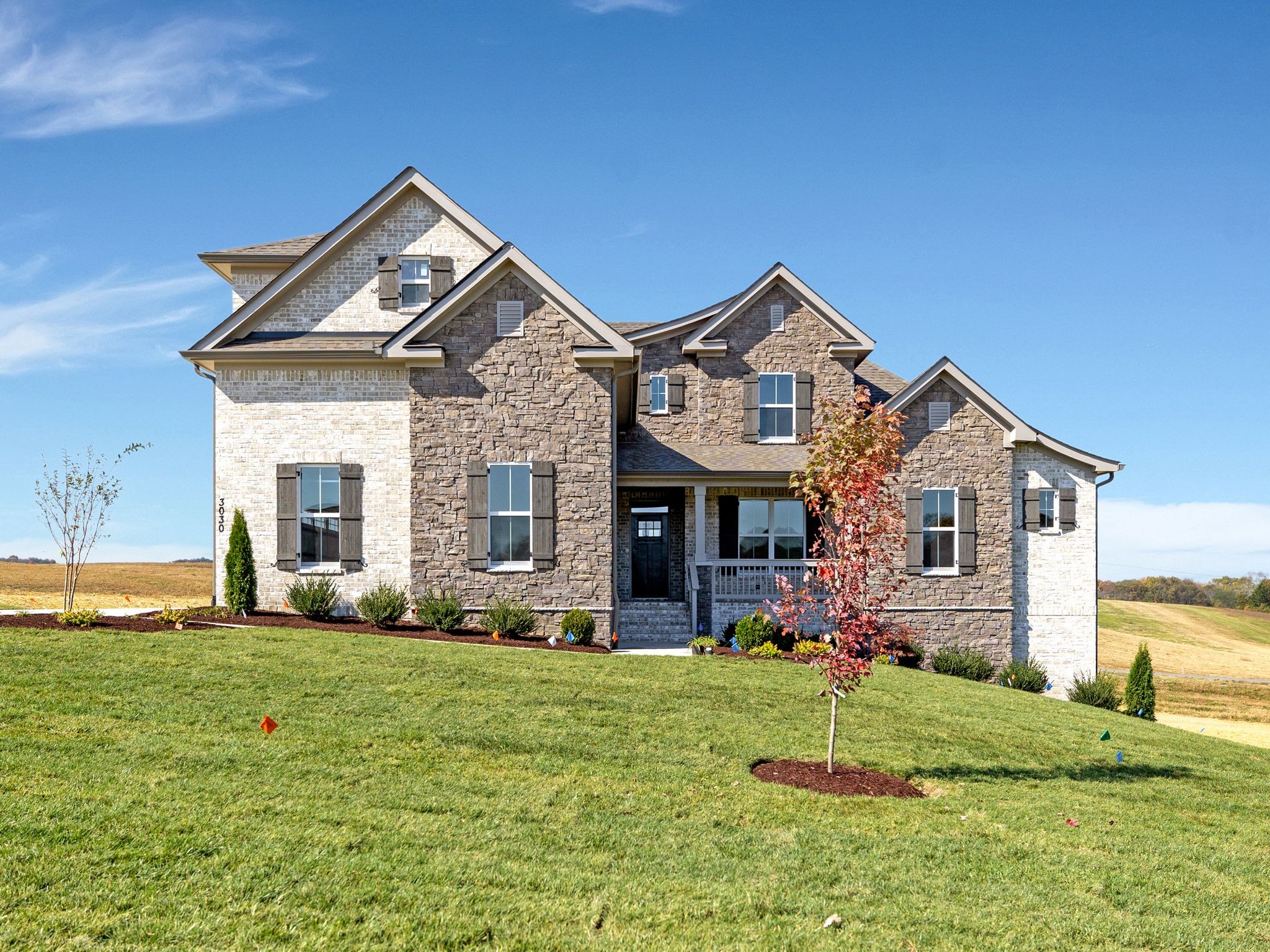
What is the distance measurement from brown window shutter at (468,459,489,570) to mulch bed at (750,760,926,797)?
8.84m

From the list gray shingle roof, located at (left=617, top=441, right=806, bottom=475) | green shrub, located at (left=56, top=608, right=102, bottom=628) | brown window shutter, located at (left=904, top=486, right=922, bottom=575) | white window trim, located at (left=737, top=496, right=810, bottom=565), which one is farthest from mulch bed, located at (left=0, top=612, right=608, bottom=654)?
brown window shutter, located at (left=904, top=486, right=922, bottom=575)

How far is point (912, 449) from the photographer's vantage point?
20047mm

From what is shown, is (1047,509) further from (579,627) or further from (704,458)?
(579,627)

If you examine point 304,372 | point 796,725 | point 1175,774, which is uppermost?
point 304,372

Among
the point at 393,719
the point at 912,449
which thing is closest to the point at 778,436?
the point at 912,449

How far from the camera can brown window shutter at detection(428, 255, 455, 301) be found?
1855 centimetres

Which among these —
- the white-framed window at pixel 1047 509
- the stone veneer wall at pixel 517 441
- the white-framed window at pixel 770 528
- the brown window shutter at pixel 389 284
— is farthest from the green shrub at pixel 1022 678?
the brown window shutter at pixel 389 284

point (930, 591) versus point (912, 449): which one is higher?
point (912, 449)

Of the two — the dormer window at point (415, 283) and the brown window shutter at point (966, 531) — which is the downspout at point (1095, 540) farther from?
the dormer window at point (415, 283)

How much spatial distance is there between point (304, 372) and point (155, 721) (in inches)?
389

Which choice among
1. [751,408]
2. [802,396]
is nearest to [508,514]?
[751,408]

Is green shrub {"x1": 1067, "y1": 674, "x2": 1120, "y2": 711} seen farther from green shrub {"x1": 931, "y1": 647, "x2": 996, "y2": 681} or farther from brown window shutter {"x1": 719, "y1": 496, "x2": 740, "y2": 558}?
brown window shutter {"x1": 719, "y1": 496, "x2": 740, "y2": 558}

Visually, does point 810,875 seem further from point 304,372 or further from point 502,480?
point 304,372

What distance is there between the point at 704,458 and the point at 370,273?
28.2ft
